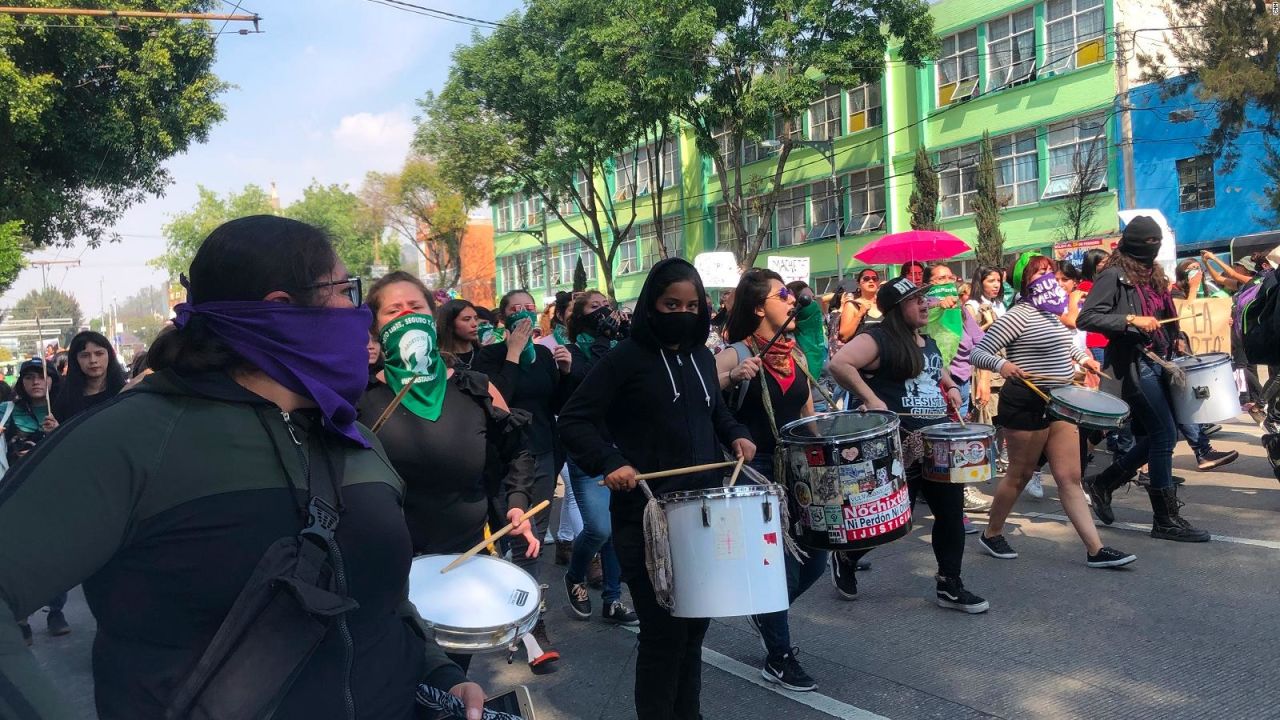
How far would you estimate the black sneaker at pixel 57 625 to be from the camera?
670cm

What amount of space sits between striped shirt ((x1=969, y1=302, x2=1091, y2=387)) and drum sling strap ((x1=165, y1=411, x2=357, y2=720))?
546 centimetres

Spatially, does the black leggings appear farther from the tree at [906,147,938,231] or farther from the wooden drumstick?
the tree at [906,147,938,231]

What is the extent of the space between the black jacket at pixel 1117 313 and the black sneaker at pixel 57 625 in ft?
23.7

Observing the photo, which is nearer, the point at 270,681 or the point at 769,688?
the point at 270,681

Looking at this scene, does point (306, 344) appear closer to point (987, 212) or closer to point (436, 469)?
point (436, 469)

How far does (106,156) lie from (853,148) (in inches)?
968

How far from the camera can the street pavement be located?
4305 mm

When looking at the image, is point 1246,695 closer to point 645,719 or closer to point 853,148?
point 645,719

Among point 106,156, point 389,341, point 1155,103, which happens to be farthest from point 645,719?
point 1155,103

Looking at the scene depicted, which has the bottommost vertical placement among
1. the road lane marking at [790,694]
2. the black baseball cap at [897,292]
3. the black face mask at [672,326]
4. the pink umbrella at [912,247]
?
the road lane marking at [790,694]

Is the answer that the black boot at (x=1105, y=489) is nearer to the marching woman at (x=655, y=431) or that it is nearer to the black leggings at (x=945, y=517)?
the black leggings at (x=945, y=517)

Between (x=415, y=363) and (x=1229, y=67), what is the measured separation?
25671mm

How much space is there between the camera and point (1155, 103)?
2780 cm

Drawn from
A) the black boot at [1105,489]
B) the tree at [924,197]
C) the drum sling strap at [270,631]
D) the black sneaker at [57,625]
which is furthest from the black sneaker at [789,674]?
the tree at [924,197]
